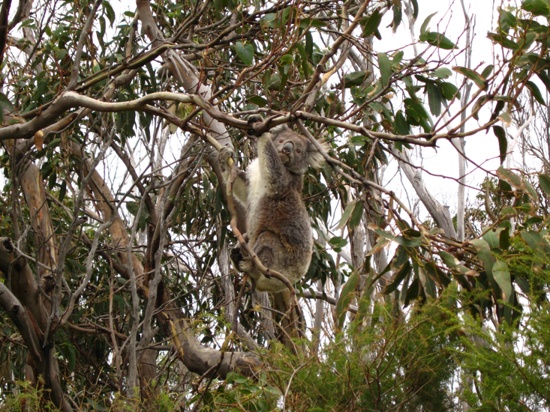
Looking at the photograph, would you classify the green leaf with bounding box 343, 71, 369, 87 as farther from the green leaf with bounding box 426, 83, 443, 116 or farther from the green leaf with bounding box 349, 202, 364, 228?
the green leaf with bounding box 349, 202, 364, 228

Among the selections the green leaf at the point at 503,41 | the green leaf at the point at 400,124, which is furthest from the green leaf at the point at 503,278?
the green leaf at the point at 400,124

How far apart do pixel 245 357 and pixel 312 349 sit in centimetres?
133

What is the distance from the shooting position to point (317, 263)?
5672mm

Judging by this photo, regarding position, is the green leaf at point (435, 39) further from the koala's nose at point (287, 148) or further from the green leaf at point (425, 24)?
the koala's nose at point (287, 148)

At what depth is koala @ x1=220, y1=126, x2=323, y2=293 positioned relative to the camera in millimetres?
4820

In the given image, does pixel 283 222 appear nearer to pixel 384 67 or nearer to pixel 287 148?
pixel 287 148

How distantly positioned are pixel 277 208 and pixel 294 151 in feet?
1.46

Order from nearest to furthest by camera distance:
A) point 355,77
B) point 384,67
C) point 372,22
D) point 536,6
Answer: point 536,6
point 384,67
point 372,22
point 355,77

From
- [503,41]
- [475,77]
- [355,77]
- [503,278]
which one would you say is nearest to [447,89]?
[355,77]

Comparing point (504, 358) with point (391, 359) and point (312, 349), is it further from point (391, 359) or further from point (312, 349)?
point (312, 349)

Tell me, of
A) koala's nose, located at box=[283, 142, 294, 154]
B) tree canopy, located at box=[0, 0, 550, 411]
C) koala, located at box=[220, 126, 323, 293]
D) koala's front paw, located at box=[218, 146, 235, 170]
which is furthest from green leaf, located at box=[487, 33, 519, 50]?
koala's nose, located at box=[283, 142, 294, 154]

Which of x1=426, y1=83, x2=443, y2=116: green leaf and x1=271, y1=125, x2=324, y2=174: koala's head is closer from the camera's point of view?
x1=426, y1=83, x2=443, y2=116: green leaf

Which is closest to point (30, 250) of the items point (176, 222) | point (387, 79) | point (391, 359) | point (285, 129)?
point (176, 222)

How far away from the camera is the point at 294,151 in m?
5.14
